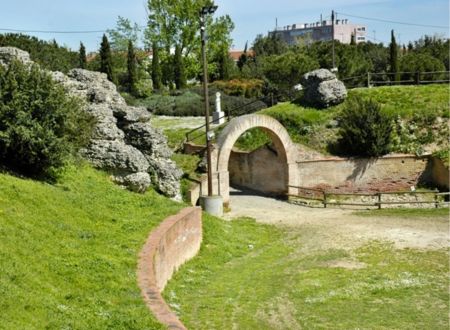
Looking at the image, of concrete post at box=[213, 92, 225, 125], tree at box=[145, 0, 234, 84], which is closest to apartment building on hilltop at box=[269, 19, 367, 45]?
tree at box=[145, 0, 234, 84]

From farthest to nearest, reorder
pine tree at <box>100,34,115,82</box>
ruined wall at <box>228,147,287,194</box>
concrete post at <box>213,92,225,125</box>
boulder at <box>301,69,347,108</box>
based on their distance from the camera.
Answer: pine tree at <box>100,34,115,82</box> → concrete post at <box>213,92,225,125</box> → boulder at <box>301,69,347,108</box> → ruined wall at <box>228,147,287,194</box>

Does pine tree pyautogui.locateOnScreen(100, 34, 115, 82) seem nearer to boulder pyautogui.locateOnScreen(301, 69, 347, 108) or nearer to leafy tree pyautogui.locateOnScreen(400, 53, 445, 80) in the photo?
boulder pyautogui.locateOnScreen(301, 69, 347, 108)

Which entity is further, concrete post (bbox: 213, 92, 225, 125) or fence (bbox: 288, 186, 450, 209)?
concrete post (bbox: 213, 92, 225, 125)

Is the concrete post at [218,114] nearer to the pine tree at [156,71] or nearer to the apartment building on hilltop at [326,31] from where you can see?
the pine tree at [156,71]

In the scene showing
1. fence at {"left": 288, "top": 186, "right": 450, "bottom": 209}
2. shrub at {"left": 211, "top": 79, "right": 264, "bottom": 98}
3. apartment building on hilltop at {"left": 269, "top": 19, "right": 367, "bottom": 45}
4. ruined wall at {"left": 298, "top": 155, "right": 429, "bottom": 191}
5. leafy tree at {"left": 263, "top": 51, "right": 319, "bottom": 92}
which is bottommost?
fence at {"left": 288, "top": 186, "right": 450, "bottom": 209}

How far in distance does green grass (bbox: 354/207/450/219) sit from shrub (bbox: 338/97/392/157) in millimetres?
4887

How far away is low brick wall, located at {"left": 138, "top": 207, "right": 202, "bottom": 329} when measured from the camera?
9516 mm

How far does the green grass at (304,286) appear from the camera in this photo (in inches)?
493

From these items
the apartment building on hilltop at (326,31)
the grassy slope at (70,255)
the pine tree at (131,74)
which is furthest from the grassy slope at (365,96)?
the apartment building on hilltop at (326,31)

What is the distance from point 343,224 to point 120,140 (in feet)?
29.2

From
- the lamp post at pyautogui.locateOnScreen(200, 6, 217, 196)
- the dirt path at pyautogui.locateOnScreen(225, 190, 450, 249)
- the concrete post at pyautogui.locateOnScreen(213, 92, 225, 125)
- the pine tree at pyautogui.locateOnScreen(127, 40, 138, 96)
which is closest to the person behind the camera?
the dirt path at pyautogui.locateOnScreen(225, 190, 450, 249)

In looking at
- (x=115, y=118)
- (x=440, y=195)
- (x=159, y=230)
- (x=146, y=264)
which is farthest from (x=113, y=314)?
(x=440, y=195)

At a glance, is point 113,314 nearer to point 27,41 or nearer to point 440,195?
point 440,195

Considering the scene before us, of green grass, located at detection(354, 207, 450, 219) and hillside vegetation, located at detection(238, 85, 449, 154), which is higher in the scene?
hillside vegetation, located at detection(238, 85, 449, 154)
